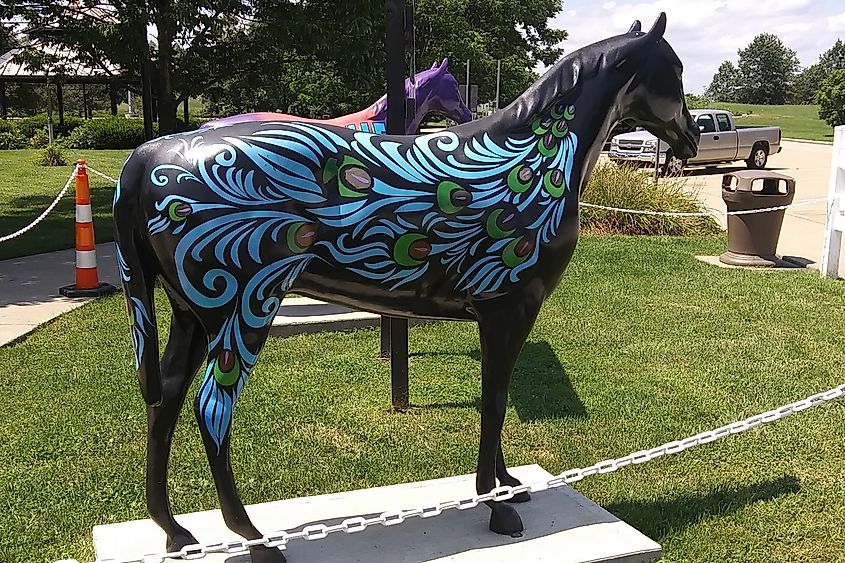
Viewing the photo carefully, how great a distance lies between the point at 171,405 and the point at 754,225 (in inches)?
333

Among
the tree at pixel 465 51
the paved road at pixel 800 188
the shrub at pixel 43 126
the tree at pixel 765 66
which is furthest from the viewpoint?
the tree at pixel 765 66

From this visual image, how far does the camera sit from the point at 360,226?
279 centimetres

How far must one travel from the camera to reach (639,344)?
21.6ft

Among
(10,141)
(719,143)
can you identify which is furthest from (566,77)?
(10,141)

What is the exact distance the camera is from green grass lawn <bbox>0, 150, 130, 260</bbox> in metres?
10.9

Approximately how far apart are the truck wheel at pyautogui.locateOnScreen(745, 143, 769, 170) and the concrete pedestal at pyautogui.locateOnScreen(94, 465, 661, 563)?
918 inches

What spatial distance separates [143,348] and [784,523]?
3044 millimetres

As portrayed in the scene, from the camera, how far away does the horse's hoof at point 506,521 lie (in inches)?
129

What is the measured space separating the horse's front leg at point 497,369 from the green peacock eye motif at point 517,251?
166 millimetres

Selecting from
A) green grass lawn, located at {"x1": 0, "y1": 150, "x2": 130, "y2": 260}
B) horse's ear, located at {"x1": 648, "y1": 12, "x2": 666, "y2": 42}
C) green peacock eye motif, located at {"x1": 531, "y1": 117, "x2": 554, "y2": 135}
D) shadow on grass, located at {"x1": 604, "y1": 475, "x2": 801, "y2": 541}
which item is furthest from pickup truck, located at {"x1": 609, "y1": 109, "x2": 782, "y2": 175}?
green peacock eye motif, located at {"x1": 531, "y1": 117, "x2": 554, "y2": 135}

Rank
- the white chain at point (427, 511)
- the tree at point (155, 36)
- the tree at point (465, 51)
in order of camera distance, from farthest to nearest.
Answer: the tree at point (465, 51) < the tree at point (155, 36) < the white chain at point (427, 511)

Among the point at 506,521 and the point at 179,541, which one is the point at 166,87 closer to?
the point at 179,541

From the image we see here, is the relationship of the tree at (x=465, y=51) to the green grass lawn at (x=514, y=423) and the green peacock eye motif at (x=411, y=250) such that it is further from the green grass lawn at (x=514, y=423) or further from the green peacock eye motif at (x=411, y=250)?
the green peacock eye motif at (x=411, y=250)

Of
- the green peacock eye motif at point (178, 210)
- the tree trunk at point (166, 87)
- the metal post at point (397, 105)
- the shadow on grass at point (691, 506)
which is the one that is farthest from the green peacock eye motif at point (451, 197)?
the tree trunk at point (166, 87)
